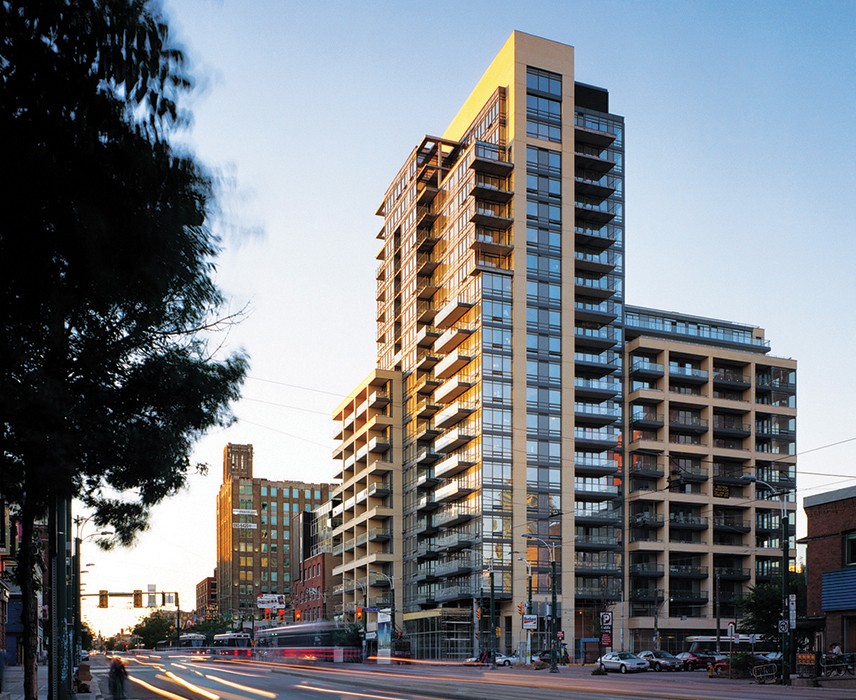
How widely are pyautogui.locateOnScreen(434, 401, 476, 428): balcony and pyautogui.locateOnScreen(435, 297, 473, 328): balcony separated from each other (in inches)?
376

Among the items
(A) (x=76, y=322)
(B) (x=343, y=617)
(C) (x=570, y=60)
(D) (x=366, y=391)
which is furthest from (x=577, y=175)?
(A) (x=76, y=322)

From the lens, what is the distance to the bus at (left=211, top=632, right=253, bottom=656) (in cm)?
13362

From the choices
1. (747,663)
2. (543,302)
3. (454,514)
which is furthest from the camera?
(543,302)

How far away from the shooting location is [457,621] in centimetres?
10062

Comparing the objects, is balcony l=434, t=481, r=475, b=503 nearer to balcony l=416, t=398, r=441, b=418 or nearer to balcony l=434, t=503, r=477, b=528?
balcony l=434, t=503, r=477, b=528

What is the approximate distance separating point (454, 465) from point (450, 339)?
1366 cm

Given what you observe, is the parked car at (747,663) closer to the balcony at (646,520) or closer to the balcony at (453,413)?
the balcony at (453,413)

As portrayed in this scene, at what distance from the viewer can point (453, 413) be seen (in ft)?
342

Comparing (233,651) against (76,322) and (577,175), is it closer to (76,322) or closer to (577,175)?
(577,175)

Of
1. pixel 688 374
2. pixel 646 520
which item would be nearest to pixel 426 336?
pixel 688 374

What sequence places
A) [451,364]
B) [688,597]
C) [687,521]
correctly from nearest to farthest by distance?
[451,364] < [688,597] < [687,521]

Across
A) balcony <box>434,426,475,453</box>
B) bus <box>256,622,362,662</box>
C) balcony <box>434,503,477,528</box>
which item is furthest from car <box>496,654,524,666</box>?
balcony <box>434,426,475,453</box>

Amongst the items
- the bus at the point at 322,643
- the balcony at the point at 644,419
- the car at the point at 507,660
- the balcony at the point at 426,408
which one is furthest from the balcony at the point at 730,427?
the bus at the point at 322,643

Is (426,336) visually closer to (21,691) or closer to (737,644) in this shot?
(737,644)
